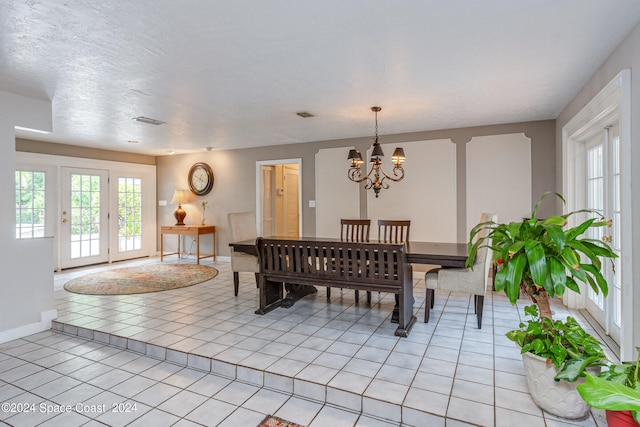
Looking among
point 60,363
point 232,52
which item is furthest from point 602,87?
point 60,363

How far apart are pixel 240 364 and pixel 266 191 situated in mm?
4539

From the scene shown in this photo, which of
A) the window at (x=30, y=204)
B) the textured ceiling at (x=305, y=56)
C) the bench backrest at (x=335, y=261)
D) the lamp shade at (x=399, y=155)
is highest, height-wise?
the textured ceiling at (x=305, y=56)

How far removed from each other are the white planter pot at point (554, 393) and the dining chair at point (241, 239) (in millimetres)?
2746

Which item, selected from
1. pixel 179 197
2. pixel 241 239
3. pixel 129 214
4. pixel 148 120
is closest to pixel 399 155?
pixel 241 239

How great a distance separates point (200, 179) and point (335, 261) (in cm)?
481

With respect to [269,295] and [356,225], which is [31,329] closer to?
[269,295]

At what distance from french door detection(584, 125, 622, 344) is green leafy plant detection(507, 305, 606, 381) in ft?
3.66

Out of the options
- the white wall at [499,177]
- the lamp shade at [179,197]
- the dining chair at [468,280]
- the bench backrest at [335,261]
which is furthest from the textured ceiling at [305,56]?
the lamp shade at [179,197]

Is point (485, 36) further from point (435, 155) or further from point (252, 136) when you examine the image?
point (252, 136)

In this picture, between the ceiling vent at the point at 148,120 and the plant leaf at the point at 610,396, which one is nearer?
the plant leaf at the point at 610,396

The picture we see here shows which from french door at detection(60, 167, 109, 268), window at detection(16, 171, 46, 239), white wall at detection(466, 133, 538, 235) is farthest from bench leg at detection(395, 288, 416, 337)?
french door at detection(60, 167, 109, 268)

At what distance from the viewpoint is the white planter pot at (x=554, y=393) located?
1.82m

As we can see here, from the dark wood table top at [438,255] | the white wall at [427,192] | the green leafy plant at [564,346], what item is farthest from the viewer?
the white wall at [427,192]

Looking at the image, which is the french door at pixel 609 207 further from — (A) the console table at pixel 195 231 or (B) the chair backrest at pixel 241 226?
(A) the console table at pixel 195 231
